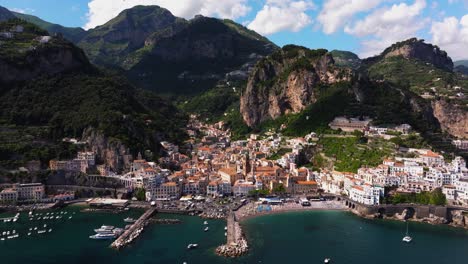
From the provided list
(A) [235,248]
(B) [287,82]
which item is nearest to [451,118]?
(B) [287,82]

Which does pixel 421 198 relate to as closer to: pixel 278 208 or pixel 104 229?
pixel 278 208

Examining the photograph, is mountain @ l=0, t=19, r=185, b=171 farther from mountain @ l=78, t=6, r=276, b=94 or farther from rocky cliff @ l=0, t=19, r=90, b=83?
mountain @ l=78, t=6, r=276, b=94

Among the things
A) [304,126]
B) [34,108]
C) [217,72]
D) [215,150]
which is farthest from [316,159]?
[217,72]

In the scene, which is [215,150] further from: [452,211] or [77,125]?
[452,211]

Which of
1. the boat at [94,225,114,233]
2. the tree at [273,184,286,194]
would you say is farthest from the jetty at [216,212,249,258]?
the tree at [273,184,286,194]

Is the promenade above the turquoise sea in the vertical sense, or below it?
above
